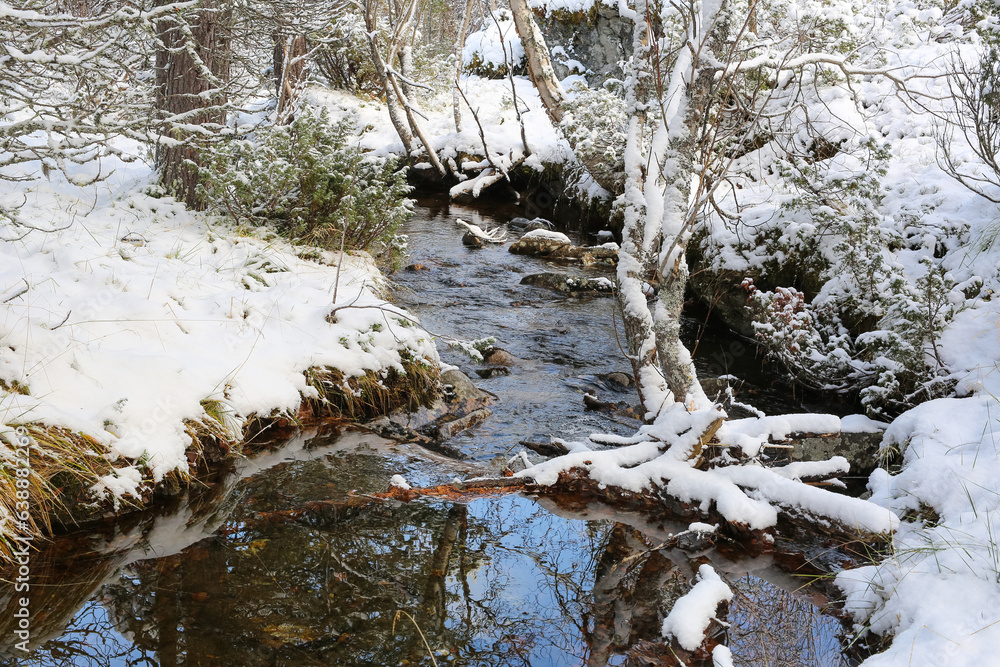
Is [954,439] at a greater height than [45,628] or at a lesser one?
greater

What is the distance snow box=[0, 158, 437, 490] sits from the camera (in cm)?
335

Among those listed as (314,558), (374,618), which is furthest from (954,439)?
(314,558)

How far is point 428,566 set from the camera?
10.3 ft

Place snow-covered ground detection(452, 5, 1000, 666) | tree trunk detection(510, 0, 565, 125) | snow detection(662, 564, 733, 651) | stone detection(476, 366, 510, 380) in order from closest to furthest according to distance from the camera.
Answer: snow-covered ground detection(452, 5, 1000, 666) < snow detection(662, 564, 733, 651) < tree trunk detection(510, 0, 565, 125) < stone detection(476, 366, 510, 380)

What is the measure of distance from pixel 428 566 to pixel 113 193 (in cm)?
491

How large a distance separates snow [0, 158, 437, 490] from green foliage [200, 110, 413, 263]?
0.94 ft

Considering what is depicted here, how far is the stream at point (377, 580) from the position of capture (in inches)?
102

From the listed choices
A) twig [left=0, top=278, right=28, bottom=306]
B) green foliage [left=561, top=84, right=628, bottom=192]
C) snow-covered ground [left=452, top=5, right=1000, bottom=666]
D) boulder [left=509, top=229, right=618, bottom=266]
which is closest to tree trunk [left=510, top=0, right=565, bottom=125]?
snow-covered ground [left=452, top=5, right=1000, bottom=666]

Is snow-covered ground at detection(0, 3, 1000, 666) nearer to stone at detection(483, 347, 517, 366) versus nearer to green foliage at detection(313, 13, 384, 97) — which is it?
stone at detection(483, 347, 517, 366)

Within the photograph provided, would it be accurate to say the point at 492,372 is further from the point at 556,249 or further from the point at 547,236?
the point at 547,236

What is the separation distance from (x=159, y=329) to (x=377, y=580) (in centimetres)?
217

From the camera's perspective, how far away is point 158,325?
13.5 ft

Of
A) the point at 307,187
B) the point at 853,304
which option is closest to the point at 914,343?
the point at 853,304

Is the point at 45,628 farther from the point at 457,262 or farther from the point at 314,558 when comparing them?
the point at 457,262
